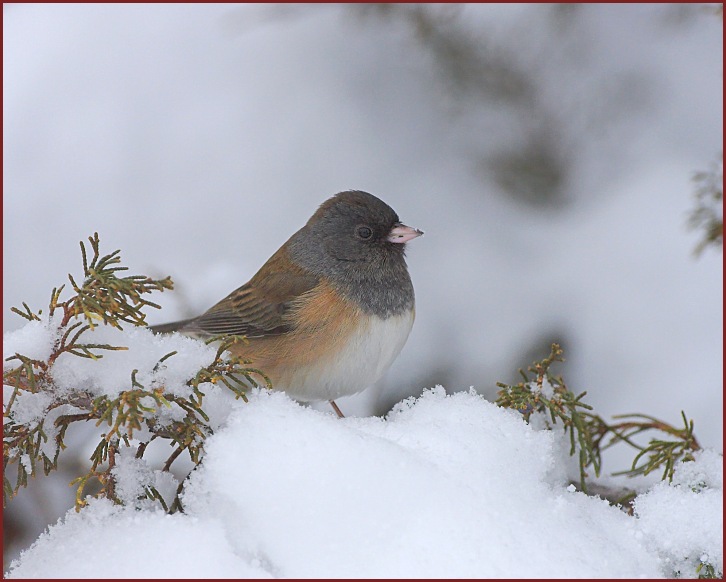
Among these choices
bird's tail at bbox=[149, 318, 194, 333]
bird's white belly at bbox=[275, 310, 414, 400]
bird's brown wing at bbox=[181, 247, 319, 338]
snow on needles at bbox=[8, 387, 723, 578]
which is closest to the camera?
snow on needles at bbox=[8, 387, 723, 578]

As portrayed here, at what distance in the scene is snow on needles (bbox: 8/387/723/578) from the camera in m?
0.85

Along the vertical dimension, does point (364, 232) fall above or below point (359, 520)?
above

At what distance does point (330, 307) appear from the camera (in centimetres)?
175

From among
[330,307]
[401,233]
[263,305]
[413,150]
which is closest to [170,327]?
[263,305]

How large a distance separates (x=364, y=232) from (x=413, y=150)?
1115mm

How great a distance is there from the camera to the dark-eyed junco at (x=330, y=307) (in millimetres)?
1710

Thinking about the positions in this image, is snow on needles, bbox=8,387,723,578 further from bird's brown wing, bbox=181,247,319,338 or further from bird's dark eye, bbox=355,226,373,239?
bird's dark eye, bbox=355,226,373,239

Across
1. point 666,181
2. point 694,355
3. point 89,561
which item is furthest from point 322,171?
point 89,561

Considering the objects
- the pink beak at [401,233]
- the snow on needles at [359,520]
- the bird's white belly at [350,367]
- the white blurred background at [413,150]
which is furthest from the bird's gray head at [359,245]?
the snow on needles at [359,520]

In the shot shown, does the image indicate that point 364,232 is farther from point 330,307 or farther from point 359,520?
point 359,520

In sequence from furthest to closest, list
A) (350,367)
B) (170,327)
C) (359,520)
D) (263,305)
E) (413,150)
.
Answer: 1. (413,150)
2. (170,327)
3. (263,305)
4. (350,367)
5. (359,520)

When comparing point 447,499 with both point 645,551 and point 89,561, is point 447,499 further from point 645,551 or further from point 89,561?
point 89,561

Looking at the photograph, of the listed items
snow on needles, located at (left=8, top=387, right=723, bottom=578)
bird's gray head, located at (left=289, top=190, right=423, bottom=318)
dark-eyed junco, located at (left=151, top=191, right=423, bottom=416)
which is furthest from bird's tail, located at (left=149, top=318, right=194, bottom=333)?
snow on needles, located at (left=8, top=387, right=723, bottom=578)

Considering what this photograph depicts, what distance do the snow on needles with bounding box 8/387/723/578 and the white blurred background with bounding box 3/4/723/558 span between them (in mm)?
1458
